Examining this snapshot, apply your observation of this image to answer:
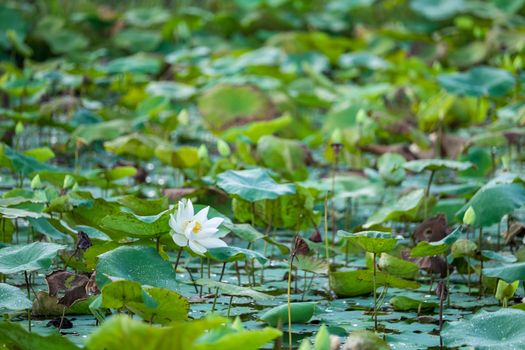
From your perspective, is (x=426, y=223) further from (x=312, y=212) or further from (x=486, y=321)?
(x=486, y=321)

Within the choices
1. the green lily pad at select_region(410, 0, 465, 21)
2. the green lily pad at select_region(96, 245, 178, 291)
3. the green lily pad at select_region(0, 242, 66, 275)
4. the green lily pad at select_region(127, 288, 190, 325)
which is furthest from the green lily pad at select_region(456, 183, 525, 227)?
the green lily pad at select_region(410, 0, 465, 21)

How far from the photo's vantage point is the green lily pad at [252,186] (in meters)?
2.78

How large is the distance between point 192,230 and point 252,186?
61 cm

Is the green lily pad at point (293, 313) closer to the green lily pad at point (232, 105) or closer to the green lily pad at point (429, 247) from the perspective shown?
the green lily pad at point (429, 247)

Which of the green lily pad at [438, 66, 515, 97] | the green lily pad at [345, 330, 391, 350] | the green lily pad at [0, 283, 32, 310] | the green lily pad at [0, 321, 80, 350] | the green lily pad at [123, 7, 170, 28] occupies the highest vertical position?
the green lily pad at [123, 7, 170, 28]

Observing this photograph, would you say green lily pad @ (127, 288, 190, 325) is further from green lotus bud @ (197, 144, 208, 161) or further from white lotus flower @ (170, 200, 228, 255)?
green lotus bud @ (197, 144, 208, 161)

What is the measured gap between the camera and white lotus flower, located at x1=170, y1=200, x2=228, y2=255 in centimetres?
224

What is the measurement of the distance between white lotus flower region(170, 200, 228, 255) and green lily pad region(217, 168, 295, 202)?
50 cm

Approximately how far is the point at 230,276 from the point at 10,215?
741mm

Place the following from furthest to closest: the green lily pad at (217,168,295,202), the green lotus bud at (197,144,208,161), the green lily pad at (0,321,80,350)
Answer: the green lotus bud at (197,144,208,161) < the green lily pad at (217,168,295,202) < the green lily pad at (0,321,80,350)

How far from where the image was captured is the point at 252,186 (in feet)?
9.32

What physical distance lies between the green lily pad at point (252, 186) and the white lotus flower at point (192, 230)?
0.50 m

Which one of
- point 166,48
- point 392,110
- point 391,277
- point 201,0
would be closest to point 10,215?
point 391,277

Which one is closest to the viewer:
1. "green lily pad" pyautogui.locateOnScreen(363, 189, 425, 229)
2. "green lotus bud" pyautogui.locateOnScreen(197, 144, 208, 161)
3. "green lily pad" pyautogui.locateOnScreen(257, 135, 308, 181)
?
"green lily pad" pyautogui.locateOnScreen(363, 189, 425, 229)
